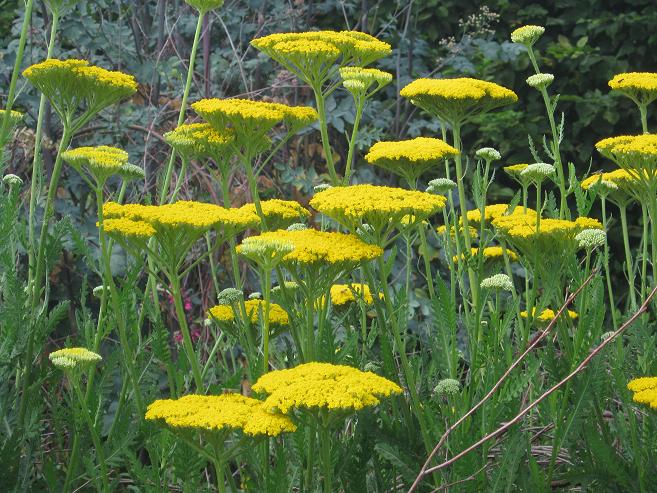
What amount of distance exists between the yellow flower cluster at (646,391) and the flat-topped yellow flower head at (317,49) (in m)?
0.99

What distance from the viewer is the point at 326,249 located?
6.56 feet

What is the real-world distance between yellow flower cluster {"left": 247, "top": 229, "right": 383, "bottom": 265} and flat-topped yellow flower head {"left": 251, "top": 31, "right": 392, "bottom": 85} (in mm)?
510

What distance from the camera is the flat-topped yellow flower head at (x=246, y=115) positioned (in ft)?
7.34

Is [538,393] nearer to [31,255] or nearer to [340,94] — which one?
[31,255]

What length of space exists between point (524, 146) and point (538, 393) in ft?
10.9

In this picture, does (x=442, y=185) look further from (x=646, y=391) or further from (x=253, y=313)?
(x=646, y=391)

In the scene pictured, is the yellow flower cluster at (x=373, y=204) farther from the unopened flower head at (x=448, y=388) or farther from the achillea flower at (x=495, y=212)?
the achillea flower at (x=495, y=212)

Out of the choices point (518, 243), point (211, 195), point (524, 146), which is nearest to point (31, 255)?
point (518, 243)

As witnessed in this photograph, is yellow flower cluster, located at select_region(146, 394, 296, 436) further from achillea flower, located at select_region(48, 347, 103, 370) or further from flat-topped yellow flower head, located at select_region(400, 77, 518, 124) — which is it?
flat-topped yellow flower head, located at select_region(400, 77, 518, 124)

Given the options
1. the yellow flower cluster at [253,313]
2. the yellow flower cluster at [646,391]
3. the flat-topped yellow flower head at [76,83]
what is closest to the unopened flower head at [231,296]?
the yellow flower cluster at [253,313]

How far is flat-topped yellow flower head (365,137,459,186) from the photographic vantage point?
236cm

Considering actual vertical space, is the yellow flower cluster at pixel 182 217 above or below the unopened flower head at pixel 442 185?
above

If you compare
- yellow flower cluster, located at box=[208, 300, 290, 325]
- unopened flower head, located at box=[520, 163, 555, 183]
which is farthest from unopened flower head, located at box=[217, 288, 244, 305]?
unopened flower head, located at box=[520, 163, 555, 183]

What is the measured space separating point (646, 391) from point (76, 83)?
1478 millimetres
